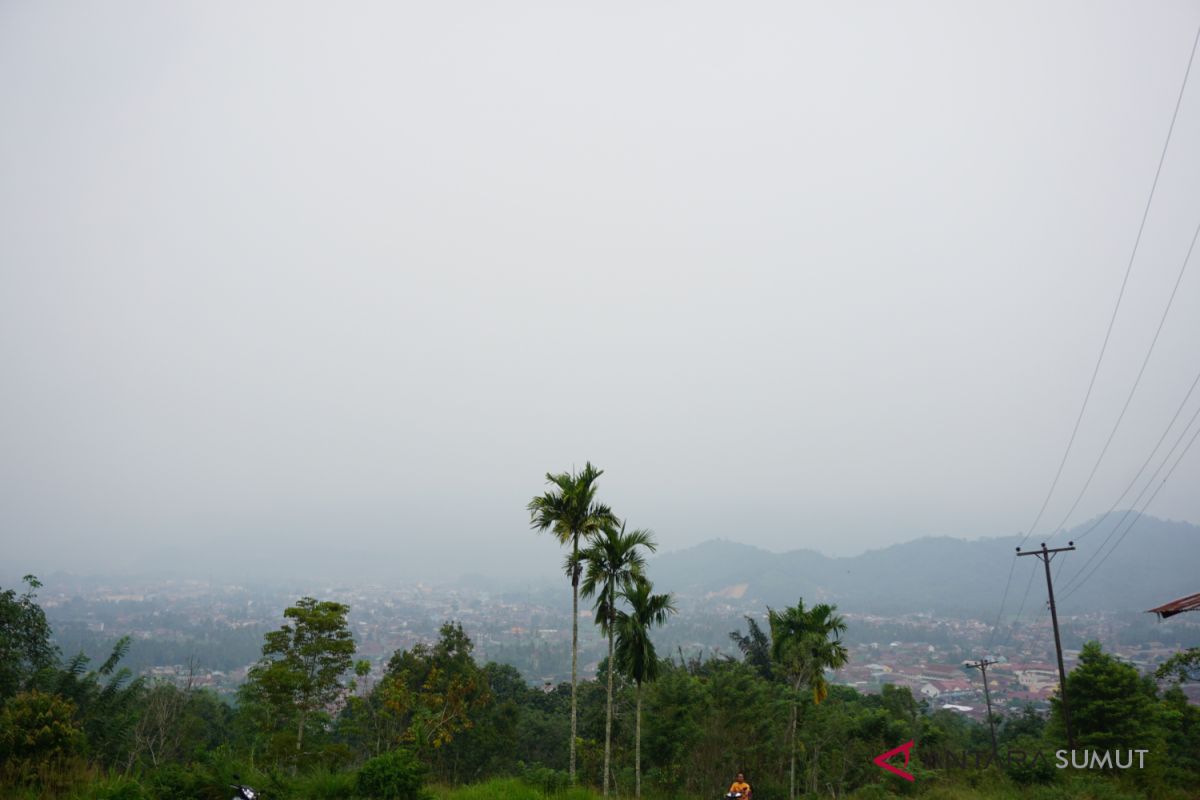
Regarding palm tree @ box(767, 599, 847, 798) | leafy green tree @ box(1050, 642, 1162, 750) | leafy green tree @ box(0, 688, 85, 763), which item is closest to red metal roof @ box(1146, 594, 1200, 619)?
palm tree @ box(767, 599, 847, 798)

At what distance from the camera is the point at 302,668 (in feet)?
66.0

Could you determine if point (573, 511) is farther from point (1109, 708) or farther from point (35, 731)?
point (1109, 708)

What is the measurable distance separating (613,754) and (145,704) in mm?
26934

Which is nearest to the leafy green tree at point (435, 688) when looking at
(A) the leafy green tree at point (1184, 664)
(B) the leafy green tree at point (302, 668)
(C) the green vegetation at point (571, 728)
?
(C) the green vegetation at point (571, 728)

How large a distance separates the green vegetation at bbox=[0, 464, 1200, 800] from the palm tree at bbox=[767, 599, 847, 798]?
2.9 inches

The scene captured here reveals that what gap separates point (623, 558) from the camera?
662 inches

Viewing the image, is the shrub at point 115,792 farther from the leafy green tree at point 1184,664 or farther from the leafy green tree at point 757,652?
the leafy green tree at point 757,652

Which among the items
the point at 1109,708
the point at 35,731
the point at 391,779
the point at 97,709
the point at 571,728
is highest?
the point at 35,731

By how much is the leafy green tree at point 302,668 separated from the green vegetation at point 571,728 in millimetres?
69

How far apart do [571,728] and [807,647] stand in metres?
9.77

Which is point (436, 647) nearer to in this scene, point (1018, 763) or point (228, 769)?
point (228, 769)

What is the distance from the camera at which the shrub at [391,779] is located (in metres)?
9.77

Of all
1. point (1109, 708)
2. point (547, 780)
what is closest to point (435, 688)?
point (547, 780)

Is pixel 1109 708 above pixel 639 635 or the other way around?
the other way around
